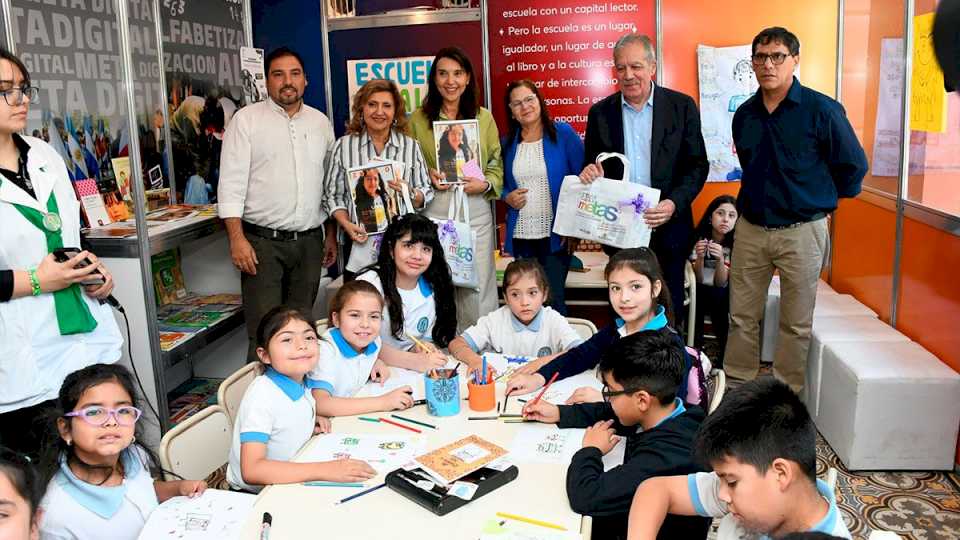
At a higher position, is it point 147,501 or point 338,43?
point 338,43

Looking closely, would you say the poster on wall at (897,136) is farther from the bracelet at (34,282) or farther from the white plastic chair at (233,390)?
the bracelet at (34,282)

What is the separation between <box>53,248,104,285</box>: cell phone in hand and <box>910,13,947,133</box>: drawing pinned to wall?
3688mm

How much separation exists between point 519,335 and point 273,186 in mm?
1625


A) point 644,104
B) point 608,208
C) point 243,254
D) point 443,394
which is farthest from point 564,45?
point 443,394

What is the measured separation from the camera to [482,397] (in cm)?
240

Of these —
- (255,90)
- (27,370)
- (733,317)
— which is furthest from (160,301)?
(733,317)

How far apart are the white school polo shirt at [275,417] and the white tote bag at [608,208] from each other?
6.05 ft

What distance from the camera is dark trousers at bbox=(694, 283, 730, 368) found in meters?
4.70

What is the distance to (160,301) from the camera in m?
4.47

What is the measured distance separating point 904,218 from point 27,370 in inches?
159

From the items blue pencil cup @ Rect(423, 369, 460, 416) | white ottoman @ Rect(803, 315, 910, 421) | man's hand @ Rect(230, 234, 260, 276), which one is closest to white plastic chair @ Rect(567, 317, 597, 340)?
blue pencil cup @ Rect(423, 369, 460, 416)

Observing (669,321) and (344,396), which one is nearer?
(344,396)

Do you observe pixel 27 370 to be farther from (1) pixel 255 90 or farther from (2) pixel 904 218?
(2) pixel 904 218

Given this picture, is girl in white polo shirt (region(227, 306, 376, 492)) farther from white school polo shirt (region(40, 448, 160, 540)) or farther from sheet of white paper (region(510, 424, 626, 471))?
sheet of white paper (region(510, 424, 626, 471))
